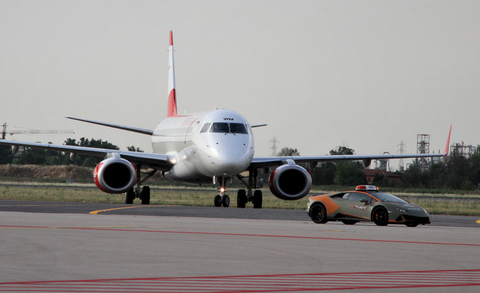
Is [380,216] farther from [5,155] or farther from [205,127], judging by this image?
[5,155]

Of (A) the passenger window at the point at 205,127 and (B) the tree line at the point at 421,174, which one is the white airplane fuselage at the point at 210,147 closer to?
(A) the passenger window at the point at 205,127

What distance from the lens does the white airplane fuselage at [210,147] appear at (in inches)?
1169

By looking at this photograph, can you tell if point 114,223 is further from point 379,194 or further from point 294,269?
point 294,269

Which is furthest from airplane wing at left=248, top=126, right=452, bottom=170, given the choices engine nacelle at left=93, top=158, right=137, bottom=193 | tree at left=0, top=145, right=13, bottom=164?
tree at left=0, top=145, right=13, bottom=164

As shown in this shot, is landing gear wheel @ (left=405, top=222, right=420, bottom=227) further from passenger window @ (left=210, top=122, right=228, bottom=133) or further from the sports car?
passenger window @ (left=210, top=122, right=228, bottom=133)

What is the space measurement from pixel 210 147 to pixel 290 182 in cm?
420

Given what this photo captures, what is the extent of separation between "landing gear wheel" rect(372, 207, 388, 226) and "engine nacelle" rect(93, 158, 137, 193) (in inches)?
518

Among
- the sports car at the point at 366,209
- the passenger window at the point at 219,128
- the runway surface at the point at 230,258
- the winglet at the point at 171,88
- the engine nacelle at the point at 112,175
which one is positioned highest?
the winglet at the point at 171,88

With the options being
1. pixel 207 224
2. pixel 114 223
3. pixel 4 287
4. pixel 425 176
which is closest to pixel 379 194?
pixel 207 224

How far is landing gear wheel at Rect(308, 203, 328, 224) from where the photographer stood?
824 inches

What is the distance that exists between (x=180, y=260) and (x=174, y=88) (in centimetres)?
3384

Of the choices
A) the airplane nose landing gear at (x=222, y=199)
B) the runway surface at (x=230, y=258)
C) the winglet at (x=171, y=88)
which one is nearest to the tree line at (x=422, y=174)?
the winglet at (x=171, y=88)

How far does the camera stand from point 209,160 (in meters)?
30.1

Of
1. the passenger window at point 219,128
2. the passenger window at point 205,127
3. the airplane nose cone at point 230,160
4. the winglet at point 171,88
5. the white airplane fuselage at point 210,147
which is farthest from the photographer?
the winglet at point 171,88
